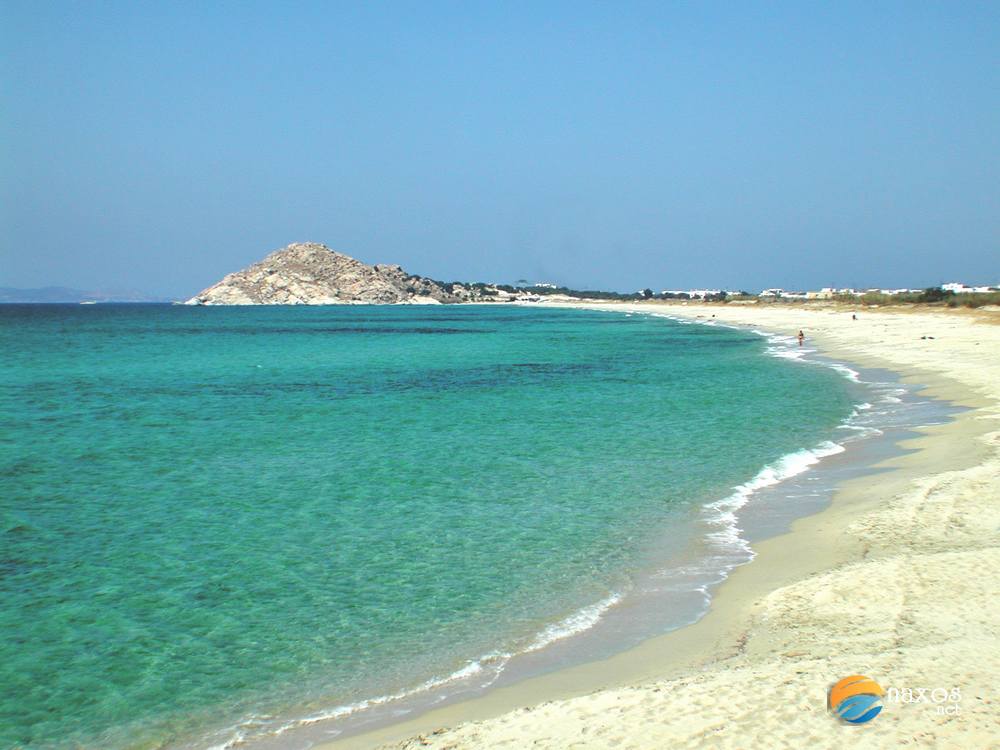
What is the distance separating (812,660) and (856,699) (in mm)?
1033

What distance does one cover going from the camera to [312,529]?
44.7 feet

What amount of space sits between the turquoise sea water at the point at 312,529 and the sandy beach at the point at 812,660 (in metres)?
1.51

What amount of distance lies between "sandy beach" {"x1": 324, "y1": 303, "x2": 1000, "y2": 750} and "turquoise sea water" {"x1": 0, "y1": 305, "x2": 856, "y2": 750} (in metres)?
1.51

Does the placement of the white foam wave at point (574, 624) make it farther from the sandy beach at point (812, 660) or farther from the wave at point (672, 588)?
the sandy beach at point (812, 660)

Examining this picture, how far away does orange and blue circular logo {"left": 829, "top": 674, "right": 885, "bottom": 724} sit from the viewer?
6.37 meters

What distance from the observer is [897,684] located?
6.84m

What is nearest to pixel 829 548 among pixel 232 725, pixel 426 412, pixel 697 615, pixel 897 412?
pixel 697 615

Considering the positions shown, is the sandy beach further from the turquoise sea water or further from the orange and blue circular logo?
the turquoise sea water

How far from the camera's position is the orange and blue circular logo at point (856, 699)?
6371 mm

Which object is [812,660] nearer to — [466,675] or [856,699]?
[856,699]

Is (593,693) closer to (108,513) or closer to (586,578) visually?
(586,578)

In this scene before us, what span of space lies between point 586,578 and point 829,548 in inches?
139

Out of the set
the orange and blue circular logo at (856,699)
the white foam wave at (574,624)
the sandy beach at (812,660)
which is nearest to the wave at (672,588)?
the white foam wave at (574,624)

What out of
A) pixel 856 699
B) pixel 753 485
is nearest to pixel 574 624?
pixel 856 699
